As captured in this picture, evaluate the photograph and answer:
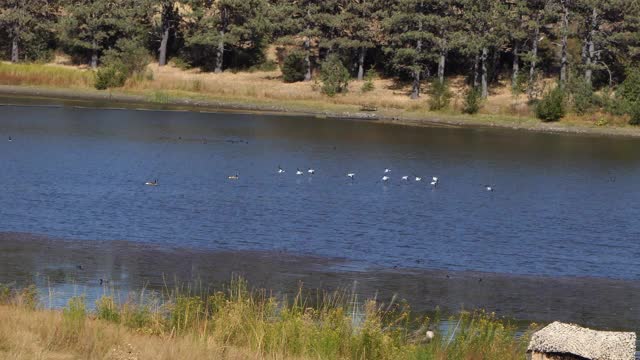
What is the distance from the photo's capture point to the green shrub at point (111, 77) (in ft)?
322

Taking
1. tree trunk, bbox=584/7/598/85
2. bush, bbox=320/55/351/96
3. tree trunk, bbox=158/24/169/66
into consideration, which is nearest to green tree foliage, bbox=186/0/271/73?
tree trunk, bbox=158/24/169/66

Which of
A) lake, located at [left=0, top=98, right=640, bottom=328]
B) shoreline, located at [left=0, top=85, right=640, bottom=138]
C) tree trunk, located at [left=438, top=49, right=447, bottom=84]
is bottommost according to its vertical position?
lake, located at [left=0, top=98, right=640, bottom=328]

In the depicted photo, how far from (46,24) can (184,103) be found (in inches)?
948

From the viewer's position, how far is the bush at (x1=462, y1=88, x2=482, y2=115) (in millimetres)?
88562

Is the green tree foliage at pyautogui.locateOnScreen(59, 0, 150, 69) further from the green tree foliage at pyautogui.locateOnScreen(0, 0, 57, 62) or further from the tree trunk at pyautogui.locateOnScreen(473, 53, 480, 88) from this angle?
the tree trunk at pyautogui.locateOnScreen(473, 53, 480, 88)

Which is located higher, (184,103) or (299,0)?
(299,0)

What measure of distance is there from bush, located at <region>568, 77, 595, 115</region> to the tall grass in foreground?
41.4 meters

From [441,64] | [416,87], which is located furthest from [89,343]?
[441,64]

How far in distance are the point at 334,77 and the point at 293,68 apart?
7.35 m

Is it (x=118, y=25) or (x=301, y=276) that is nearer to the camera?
(x=301, y=276)

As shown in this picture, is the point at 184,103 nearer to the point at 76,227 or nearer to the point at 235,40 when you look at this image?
the point at 235,40

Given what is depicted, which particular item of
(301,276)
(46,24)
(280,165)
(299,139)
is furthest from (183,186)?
(46,24)

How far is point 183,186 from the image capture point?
1763 inches

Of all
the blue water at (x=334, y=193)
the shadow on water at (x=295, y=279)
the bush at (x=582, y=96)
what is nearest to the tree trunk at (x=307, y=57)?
the bush at (x=582, y=96)
